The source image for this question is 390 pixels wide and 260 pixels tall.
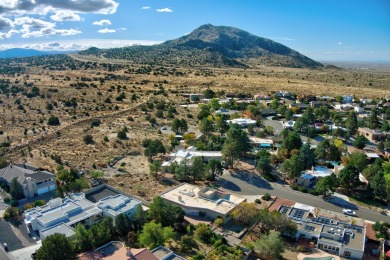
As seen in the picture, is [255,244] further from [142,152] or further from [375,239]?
[142,152]

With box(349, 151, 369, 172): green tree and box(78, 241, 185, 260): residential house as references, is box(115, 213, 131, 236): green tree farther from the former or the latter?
box(349, 151, 369, 172): green tree

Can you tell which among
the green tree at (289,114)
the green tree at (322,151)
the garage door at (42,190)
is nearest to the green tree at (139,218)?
the garage door at (42,190)

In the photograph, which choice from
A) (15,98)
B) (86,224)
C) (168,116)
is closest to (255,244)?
(86,224)

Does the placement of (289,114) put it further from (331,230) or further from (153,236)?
(153,236)

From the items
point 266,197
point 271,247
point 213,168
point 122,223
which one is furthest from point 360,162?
point 122,223

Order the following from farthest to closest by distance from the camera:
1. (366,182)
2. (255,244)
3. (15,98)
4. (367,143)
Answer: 1. (15,98)
2. (367,143)
3. (366,182)
4. (255,244)

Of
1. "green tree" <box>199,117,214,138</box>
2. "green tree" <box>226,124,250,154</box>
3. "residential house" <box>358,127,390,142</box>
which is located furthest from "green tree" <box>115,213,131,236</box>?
"residential house" <box>358,127,390,142</box>
